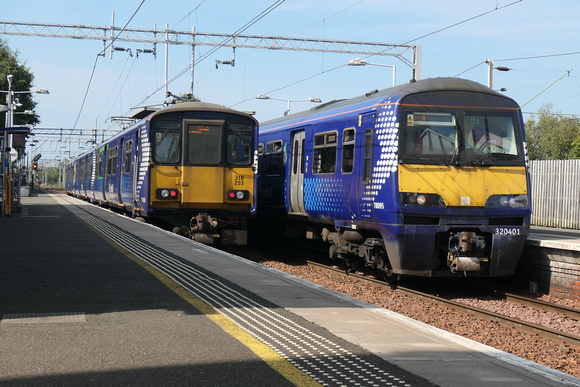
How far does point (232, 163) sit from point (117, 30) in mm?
14985

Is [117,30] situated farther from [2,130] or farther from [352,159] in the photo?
[352,159]

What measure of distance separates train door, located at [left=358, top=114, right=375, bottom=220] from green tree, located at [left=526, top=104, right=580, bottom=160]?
183 feet

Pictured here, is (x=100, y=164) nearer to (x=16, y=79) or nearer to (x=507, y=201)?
(x=507, y=201)

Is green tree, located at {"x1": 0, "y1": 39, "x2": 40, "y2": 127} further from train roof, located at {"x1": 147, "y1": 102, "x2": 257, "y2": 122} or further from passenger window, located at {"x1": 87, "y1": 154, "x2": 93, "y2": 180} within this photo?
train roof, located at {"x1": 147, "y1": 102, "x2": 257, "y2": 122}

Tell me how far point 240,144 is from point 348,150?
13.8 ft

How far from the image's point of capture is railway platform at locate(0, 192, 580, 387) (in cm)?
502

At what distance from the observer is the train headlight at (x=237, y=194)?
16.2 m

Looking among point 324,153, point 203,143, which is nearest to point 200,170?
point 203,143

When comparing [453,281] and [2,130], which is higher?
[2,130]

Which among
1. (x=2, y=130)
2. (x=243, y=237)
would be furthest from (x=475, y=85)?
(x=2, y=130)

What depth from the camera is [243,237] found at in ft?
54.3

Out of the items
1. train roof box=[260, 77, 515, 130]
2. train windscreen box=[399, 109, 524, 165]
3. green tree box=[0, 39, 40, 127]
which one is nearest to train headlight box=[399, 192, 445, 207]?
train windscreen box=[399, 109, 524, 165]

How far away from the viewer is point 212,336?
6.16 meters

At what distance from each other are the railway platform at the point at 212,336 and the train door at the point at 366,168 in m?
2.18
